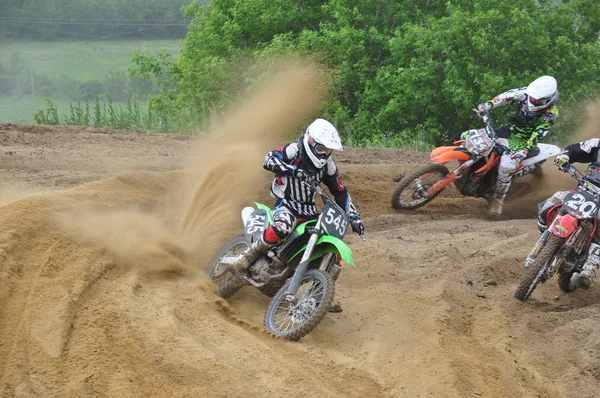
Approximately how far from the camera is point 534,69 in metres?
25.3

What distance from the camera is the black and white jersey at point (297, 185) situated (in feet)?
26.0

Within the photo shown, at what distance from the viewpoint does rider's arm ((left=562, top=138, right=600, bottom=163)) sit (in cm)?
929

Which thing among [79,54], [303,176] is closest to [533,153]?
[303,176]

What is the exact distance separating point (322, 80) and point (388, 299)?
323 inches

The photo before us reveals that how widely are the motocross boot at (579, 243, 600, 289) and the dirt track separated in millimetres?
299

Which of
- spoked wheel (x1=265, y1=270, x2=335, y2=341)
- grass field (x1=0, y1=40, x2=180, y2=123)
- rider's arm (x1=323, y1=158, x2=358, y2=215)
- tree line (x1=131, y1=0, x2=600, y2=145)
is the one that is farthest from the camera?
grass field (x1=0, y1=40, x2=180, y2=123)

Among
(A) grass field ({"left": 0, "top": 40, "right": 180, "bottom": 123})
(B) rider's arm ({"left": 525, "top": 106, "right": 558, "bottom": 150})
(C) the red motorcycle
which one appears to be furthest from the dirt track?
(A) grass field ({"left": 0, "top": 40, "right": 180, "bottom": 123})

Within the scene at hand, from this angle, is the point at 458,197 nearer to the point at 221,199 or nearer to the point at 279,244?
the point at 221,199

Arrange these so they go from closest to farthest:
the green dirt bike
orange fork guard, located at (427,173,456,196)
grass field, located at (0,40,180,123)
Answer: the green dirt bike < orange fork guard, located at (427,173,456,196) < grass field, located at (0,40,180,123)

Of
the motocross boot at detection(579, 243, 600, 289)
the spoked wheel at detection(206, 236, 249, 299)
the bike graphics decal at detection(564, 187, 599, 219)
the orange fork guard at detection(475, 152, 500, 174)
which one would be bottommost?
the orange fork guard at detection(475, 152, 500, 174)

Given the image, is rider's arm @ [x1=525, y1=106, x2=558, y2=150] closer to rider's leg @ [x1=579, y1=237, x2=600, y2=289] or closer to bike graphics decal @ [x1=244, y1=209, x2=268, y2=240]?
rider's leg @ [x1=579, y1=237, x2=600, y2=289]

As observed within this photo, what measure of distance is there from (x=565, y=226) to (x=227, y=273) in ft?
11.5

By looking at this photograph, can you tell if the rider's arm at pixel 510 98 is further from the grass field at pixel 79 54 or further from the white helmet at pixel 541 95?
the grass field at pixel 79 54

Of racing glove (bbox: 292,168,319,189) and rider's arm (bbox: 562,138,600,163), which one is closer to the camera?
racing glove (bbox: 292,168,319,189)
